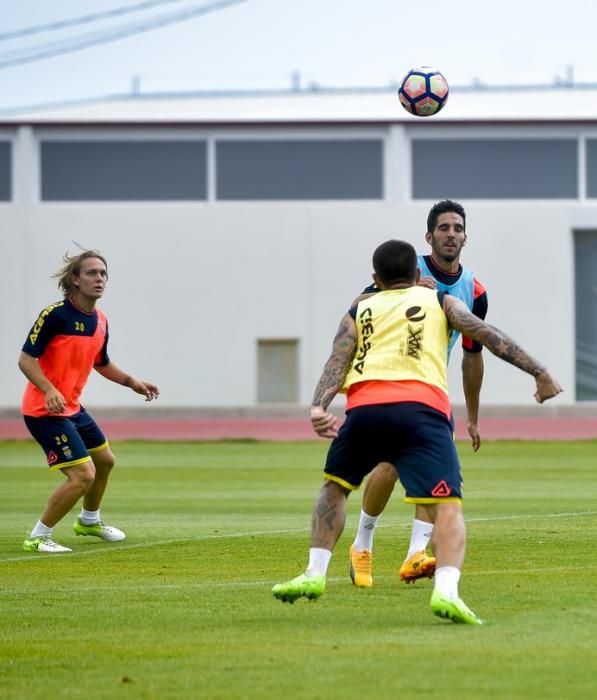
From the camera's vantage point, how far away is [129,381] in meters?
12.5

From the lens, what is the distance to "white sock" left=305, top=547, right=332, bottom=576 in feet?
27.0

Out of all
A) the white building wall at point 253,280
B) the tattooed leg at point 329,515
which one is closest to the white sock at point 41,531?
the tattooed leg at point 329,515

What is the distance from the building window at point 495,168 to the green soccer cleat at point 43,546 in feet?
95.8

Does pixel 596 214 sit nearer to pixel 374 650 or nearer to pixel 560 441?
pixel 560 441

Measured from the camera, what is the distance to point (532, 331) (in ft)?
131

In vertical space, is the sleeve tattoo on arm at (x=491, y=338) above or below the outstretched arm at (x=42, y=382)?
above

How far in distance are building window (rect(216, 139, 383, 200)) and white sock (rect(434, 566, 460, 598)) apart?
108ft

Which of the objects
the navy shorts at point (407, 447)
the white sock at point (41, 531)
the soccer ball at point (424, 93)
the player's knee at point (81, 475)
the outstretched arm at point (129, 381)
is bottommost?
the white sock at point (41, 531)

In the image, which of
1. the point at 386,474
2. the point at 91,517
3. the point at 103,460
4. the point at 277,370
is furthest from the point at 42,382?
the point at 277,370

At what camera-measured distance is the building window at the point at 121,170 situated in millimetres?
40625

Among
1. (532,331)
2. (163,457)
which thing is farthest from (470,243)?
(163,457)

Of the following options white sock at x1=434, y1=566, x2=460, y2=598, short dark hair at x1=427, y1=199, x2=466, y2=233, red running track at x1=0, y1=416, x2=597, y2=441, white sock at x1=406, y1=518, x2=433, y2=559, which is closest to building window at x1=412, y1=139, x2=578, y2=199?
red running track at x1=0, y1=416, x2=597, y2=441

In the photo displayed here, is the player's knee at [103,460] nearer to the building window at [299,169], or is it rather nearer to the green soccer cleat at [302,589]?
the green soccer cleat at [302,589]

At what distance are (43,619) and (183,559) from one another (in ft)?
9.45
